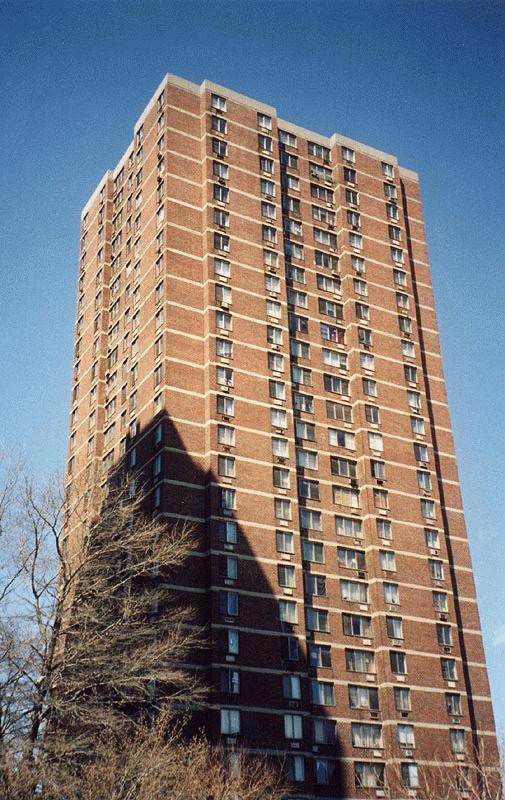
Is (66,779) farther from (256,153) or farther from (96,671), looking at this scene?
(256,153)

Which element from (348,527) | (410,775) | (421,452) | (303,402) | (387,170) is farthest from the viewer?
(387,170)

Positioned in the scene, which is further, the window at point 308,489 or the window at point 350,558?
the window at point 308,489

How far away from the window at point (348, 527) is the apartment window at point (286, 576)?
5.86m

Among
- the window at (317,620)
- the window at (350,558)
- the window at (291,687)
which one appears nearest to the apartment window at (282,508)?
the window at (350,558)

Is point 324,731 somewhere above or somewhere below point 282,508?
below

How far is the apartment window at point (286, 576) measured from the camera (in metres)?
60.8

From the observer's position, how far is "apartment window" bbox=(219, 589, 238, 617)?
57750mm

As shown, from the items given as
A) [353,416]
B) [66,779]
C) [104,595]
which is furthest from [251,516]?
[66,779]

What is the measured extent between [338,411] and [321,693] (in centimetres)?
2134

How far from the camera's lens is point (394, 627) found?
209 feet

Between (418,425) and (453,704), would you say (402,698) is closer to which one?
(453,704)

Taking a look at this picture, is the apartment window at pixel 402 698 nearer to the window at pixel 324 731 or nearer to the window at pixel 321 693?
the window at pixel 321 693

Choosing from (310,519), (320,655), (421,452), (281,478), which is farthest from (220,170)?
(320,655)

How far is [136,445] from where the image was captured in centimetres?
6619
